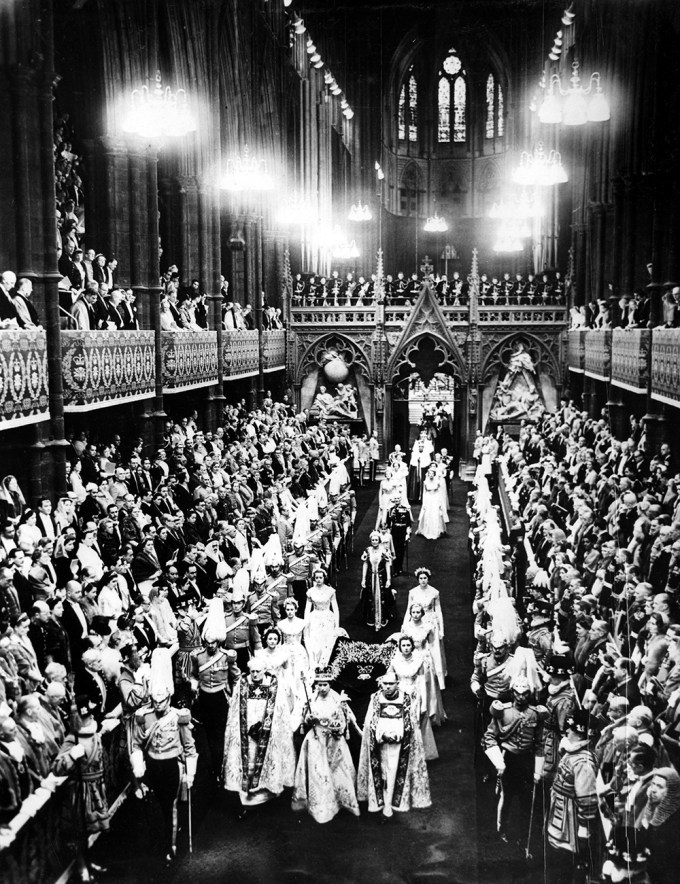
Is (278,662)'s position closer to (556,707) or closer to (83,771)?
(83,771)

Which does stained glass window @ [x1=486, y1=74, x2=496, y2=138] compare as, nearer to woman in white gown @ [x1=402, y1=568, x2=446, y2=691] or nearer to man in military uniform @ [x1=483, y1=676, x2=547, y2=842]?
woman in white gown @ [x1=402, y1=568, x2=446, y2=691]

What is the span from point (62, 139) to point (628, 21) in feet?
48.4

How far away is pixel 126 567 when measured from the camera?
12539mm

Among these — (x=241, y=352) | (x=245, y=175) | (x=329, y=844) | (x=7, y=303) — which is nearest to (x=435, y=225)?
(x=241, y=352)

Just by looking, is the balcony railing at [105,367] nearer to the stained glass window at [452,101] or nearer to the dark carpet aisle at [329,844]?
the dark carpet aisle at [329,844]

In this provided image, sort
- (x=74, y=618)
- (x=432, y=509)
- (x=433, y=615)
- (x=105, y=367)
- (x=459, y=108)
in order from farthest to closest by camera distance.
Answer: (x=459, y=108) < (x=432, y=509) < (x=105, y=367) < (x=433, y=615) < (x=74, y=618)

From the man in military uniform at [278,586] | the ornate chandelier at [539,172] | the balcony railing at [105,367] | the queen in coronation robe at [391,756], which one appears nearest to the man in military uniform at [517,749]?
the queen in coronation robe at [391,756]

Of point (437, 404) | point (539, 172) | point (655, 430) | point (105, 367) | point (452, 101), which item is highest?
point (452, 101)

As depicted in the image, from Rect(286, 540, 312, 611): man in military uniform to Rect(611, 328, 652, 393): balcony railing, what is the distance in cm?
845

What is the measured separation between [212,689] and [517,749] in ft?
12.6

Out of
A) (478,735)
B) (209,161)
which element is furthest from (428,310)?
(478,735)

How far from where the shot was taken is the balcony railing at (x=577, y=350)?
29234 millimetres

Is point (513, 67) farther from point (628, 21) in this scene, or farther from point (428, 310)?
point (628, 21)

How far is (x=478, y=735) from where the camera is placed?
1221 centimetres
